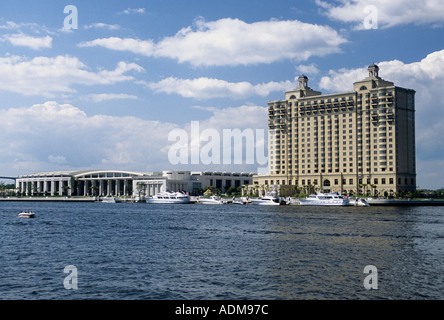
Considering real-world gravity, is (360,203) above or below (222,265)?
below

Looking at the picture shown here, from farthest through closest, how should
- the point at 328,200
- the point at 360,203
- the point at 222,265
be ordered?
the point at 360,203 < the point at 328,200 < the point at 222,265

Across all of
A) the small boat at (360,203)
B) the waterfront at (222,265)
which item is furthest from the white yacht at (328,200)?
the waterfront at (222,265)

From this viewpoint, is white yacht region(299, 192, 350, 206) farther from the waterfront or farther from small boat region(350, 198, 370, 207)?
the waterfront

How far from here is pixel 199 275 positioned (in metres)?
36.9

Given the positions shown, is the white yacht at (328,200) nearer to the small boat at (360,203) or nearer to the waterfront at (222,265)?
the small boat at (360,203)

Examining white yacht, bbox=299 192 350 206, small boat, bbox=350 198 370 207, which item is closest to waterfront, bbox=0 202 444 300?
white yacht, bbox=299 192 350 206

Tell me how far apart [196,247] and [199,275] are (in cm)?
1779

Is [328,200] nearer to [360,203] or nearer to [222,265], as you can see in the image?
[360,203]

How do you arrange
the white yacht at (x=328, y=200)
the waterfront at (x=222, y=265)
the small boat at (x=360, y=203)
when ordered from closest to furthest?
the waterfront at (x=222, y=265)
the white yacht at (x=328, y=200)
the small boat at (x=360, y=203)

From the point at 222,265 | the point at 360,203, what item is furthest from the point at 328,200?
the point at 222,265
